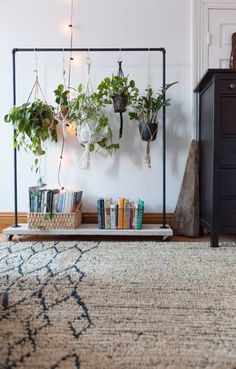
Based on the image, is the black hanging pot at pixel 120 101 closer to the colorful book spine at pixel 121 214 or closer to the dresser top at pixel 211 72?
the dresser top at pixel 211 72

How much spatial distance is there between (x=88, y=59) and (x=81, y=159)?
734mm

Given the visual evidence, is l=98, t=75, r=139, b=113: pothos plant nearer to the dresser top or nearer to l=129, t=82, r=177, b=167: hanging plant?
l=129, t=82, r=177, b=167: hanging plant

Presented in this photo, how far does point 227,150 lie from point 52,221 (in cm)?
115

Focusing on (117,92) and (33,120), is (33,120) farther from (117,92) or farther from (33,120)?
(117,92)

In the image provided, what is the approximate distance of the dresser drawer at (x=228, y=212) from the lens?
5.70 ft

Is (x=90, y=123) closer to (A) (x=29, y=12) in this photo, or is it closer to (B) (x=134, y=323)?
(A) (x=29, y=12)

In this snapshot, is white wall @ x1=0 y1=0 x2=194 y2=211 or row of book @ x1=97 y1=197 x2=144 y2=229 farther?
white wall @ x1=0 y1=0 x2=194 y2=211

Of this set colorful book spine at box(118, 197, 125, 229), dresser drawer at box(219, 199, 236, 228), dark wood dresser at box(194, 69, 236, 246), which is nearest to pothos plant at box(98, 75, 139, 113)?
dark wood dresser at box(194, 69, 236, 246)

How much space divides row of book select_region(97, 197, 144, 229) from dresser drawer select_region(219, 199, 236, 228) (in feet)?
1.59

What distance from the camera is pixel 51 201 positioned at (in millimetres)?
1944

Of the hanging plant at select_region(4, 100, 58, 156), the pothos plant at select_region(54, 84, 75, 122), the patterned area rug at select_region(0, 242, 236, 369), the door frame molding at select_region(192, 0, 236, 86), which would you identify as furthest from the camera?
the door frame molding at select_region(192, 0, 236, 86)

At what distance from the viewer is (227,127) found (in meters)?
1.72

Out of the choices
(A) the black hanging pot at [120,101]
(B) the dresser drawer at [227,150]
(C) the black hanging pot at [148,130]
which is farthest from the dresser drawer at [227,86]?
(A) the black hanging pot at [120,101]

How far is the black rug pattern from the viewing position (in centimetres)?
73
